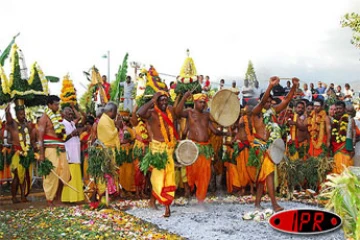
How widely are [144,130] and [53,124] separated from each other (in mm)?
1672

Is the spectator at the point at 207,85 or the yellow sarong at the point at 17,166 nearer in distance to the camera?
the yellow sarong at the point at 17,166

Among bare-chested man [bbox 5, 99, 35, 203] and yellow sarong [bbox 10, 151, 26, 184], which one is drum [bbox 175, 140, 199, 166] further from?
yellow sarong [bbox 10, 151, 26, 184]

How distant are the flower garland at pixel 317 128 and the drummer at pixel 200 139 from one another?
2.77 m

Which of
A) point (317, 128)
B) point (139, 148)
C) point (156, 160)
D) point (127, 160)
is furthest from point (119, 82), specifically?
point (317, 128)

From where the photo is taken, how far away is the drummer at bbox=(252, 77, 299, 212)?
7465 millimetres

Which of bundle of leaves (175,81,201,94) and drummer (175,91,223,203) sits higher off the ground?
bundle of leaves (175,81,201,94)

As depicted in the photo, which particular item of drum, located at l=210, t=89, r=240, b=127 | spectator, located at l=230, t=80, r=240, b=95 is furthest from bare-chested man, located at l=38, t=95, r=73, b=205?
spectator, located at l=230, t=80, r=240, b=95

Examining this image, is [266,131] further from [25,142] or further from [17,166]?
[17,166]

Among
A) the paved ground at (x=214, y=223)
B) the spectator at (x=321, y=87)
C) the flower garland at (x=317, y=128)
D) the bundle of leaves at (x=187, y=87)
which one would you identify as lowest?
the paved ground at (x=214, y=223)

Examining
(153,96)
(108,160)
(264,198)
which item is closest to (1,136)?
(108,160)

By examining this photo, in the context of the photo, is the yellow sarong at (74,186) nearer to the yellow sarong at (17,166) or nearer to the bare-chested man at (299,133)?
the yellow sarong at (17,166)

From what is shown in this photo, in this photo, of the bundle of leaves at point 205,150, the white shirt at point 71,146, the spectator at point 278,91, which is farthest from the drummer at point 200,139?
the spectator at point 278,91

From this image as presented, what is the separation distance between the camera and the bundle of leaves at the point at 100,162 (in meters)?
7.68

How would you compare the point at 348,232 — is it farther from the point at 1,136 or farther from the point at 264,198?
the point at 1,136
